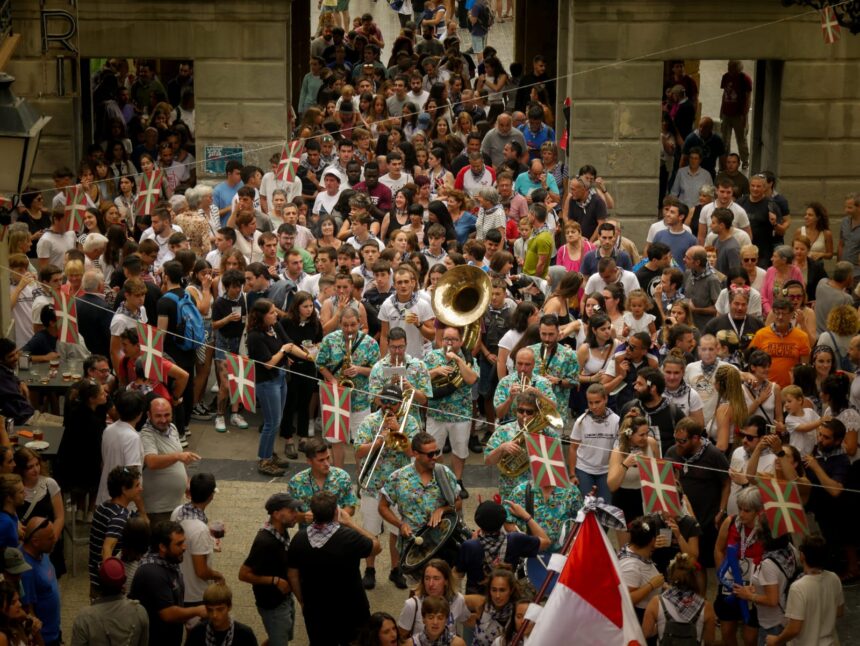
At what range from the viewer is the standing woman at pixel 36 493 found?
11023mm

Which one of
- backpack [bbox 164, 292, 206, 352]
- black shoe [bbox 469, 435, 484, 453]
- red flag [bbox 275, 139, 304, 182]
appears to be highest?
red flag [bbox 275, 139, 304, 182]

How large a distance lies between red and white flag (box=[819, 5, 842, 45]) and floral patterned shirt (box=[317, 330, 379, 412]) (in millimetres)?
7771

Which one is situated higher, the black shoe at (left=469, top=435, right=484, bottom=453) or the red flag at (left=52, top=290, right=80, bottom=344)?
the red flag at (left=52, top=290, right=80, bottom=344)

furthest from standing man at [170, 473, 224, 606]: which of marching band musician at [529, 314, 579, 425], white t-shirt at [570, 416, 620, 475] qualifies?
marching band musician at [529, 314, 579, 425]

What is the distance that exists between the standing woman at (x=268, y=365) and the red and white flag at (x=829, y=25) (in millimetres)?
8028

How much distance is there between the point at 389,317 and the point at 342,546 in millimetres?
4165

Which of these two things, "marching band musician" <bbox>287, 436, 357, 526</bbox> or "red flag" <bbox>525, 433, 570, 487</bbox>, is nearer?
"marching band musician" <bbox>287, 436, 357, 526</bbox>

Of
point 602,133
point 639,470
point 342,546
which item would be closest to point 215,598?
point 342,546

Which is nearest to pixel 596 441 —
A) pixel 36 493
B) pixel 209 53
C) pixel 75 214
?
pixel 36 493

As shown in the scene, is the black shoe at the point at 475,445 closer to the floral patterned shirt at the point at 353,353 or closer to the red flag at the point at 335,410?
the floral patterned shirt at the point at 353,353

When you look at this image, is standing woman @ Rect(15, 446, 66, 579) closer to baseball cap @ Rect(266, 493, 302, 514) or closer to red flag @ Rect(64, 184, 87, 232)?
baseball cap @ Rect(266, 493, 302, 514)

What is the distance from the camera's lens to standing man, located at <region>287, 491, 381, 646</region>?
10.4 m

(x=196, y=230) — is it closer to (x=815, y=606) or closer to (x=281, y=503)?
(x=281, y=503)

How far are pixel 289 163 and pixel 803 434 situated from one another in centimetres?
799
